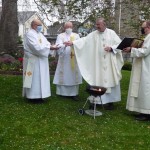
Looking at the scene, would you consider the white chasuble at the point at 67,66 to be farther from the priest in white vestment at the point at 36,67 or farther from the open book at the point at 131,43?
the open book at the point at 131,43

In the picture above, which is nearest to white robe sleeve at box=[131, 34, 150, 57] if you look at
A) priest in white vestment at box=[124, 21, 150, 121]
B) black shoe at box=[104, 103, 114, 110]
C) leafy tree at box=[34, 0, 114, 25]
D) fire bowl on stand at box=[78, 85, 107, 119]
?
priest in white vestment at box=[124, 21, 150, 121]

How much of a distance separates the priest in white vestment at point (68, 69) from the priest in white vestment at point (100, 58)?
1.14m

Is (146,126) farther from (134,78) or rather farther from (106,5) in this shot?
(106,5)

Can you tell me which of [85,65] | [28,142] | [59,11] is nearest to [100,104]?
[85,65]

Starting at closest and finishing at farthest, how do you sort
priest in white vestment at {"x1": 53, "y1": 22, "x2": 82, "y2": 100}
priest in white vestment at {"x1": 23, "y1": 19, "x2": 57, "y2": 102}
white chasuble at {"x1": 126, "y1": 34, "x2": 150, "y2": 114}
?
white chasuble at {"x1": 126, "y1": 34, "x2": 150, "y2": 114}, priest in white vestment at {"x1": 23, "y1": 19, "x2": 57, "y2": 102}, priest in white vestment at {"x1": 53, "y1": 22, "x2": 82, "y2": 100}

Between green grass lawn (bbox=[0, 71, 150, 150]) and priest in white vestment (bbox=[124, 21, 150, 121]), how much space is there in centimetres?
31

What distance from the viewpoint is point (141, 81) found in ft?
29.7

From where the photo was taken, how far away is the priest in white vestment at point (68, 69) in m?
11.1

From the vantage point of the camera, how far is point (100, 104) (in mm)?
10305

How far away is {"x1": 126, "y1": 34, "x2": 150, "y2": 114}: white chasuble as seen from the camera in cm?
888

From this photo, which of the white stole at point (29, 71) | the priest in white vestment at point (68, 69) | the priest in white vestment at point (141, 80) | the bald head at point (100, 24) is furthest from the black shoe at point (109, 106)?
the white stole at point (29, 71)

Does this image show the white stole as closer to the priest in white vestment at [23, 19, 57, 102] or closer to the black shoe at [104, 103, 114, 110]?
the priest in white vestment at [23, 19, 57, 102]

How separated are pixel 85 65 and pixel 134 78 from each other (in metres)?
1.33

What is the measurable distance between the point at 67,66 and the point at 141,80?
9.33 feet
